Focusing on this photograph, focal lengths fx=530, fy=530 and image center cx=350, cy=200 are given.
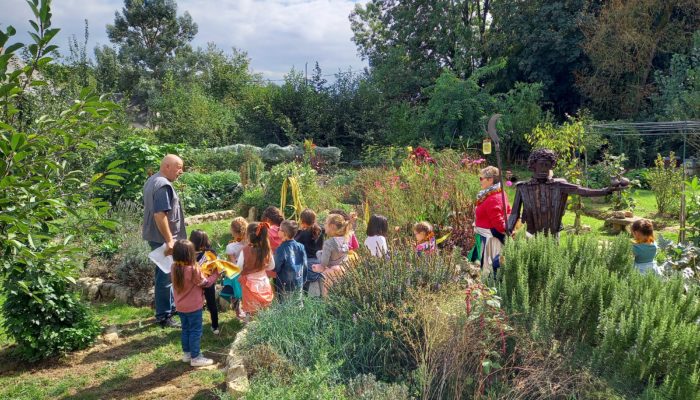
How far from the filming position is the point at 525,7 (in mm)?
18859

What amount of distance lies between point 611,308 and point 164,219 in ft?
12.9

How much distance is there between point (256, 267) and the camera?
4.92 metres

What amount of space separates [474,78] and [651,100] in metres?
5.75

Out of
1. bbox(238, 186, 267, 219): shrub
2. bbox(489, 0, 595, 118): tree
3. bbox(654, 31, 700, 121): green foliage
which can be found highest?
bbox(489, 0, 595, 118): tree

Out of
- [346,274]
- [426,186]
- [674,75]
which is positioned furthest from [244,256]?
[674,75]

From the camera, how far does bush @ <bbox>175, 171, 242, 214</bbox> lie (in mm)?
10820

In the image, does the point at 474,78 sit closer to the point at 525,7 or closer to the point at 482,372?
the point at 525,7

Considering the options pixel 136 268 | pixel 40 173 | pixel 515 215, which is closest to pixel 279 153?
pixel 136 268

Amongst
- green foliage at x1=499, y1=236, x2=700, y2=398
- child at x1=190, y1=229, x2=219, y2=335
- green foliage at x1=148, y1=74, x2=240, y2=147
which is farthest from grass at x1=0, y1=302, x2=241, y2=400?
green foliage at x1=148, y1=74, x2=240, y2=147

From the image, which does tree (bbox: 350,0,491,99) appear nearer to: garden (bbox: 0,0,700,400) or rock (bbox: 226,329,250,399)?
garden (bbox: 0,0,700,400)

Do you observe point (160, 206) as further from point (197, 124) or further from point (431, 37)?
point (431, 37)

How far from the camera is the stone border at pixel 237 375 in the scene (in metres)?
3.35

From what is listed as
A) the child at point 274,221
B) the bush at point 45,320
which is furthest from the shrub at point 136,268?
the child at point 274,221

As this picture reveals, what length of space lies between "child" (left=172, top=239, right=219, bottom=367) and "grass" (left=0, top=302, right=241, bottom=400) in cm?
17
